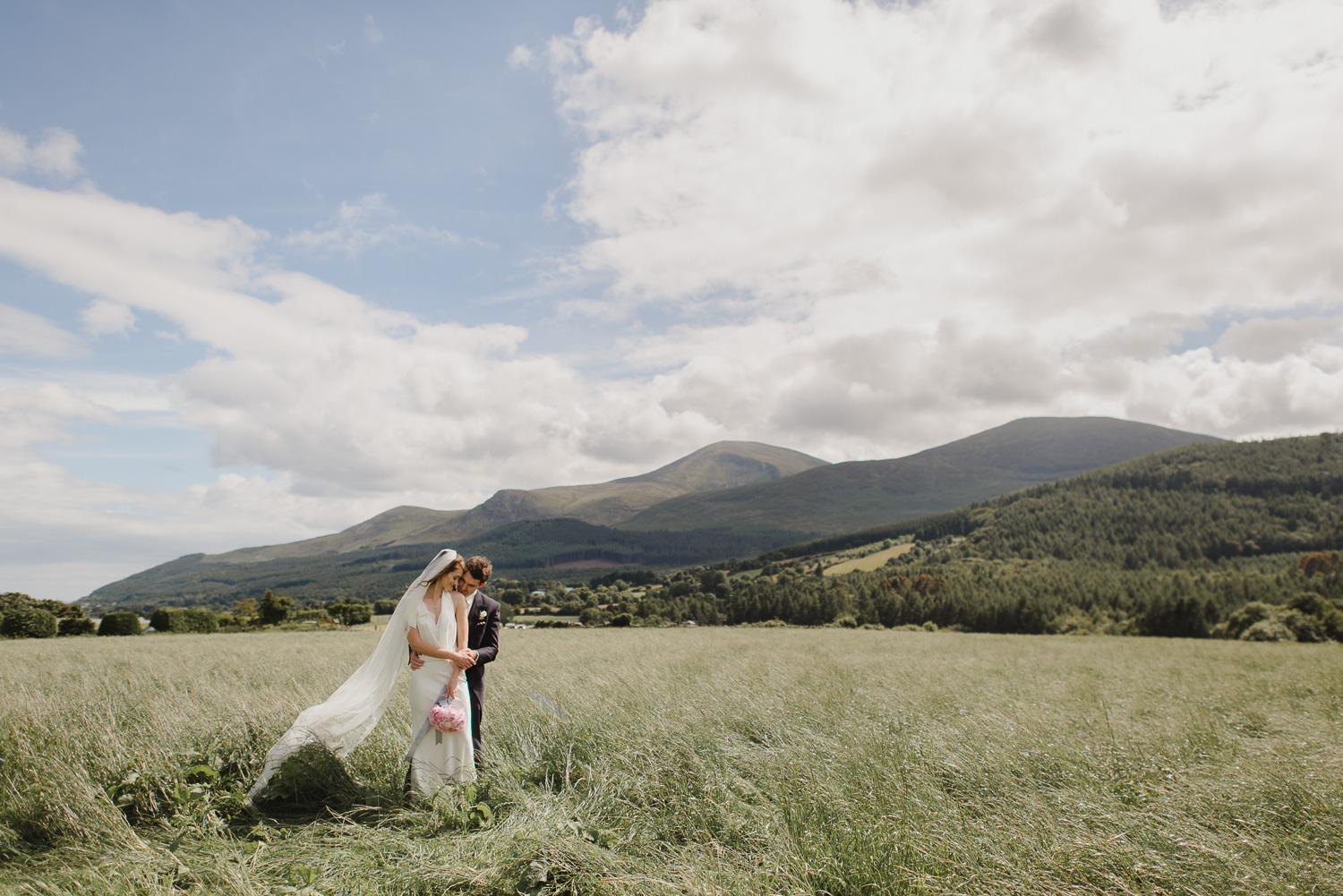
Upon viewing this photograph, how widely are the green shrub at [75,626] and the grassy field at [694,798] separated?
40805 millimetres

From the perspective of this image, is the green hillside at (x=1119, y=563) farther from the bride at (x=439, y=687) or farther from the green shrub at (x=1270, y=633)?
the bride at (x=439, y=687)

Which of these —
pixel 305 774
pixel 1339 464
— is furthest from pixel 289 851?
pixel 1339 464

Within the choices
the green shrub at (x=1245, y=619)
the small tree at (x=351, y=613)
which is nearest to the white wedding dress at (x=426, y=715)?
the green shrub at (x=1245, y=619)

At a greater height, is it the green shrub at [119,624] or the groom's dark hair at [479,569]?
the groom's dark hair at [479,569]

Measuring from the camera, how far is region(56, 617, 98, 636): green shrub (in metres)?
38.1

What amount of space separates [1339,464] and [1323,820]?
228 meters

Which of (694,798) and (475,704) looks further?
(475,704)

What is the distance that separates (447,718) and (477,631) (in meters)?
1.14

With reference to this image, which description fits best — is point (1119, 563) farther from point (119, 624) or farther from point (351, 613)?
point (119, 624)

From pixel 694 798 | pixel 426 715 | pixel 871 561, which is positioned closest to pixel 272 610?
pixel 426 715

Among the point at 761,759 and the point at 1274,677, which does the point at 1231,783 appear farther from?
the point at 1274,677

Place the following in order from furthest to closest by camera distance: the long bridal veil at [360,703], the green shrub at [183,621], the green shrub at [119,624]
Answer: the green shrub at [183,621] → the green shrub at [119,624] → the long bridal veil at [360,703]

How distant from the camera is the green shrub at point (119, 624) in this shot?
3903 cm

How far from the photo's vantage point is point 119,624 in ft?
128
